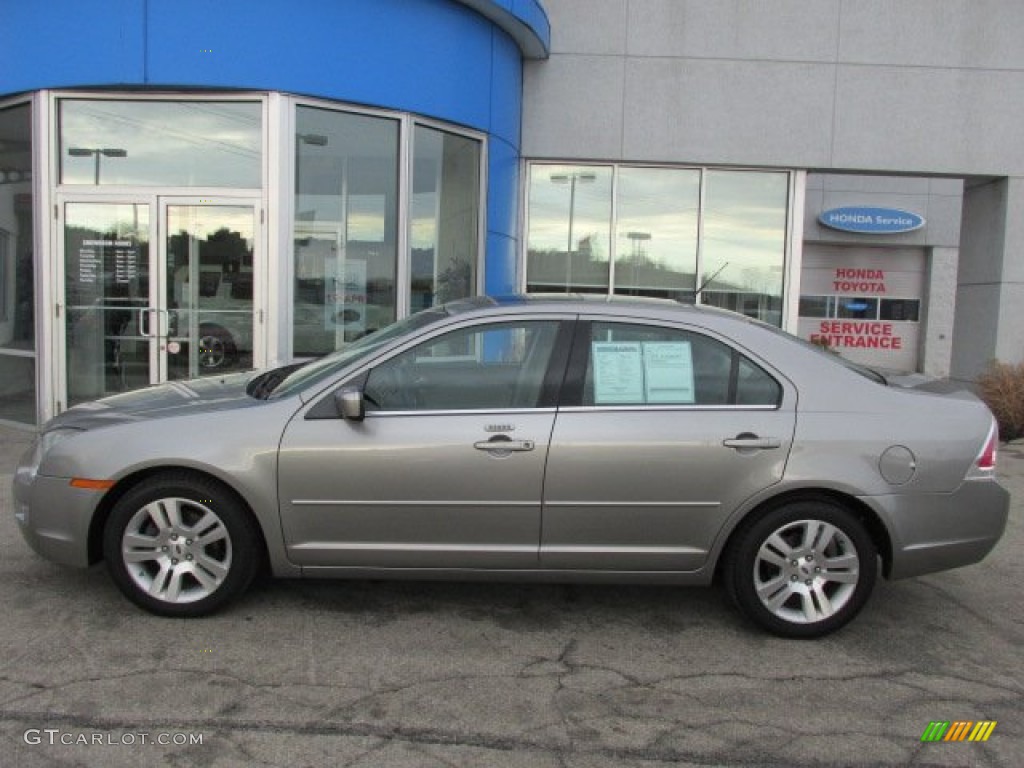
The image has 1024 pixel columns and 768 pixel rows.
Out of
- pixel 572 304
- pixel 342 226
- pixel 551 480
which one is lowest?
pixel 551 480

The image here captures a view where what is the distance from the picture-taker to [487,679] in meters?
3.68

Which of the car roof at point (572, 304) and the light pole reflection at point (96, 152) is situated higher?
the light pole reflection at point (96, 152)

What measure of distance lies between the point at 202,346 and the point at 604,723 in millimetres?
6383

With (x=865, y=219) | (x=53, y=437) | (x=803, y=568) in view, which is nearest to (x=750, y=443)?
(x=803, y=568)

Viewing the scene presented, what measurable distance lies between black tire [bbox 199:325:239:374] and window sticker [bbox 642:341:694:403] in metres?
5.45

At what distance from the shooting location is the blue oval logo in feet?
72.0

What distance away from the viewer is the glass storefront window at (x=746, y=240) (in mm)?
10938

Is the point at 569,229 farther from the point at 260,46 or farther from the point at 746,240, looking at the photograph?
the point at 260,46

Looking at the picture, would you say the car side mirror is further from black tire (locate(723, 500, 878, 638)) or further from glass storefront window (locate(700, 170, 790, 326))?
glass storefront window (locate(700, 170, 790, 326))

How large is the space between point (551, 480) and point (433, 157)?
6.04 m

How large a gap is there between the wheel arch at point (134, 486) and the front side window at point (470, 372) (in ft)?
2.46

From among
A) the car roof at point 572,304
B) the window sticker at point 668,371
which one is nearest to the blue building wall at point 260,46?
the car roof at point 572,304

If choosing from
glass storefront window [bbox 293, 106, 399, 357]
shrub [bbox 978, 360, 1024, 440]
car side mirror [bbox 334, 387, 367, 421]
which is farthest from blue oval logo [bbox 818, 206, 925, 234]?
car side mirror [bbox 334, 387, 367, 421]

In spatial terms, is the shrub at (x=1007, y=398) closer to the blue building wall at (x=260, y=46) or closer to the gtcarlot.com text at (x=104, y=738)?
the blue building wall at (x=260, y=46)
